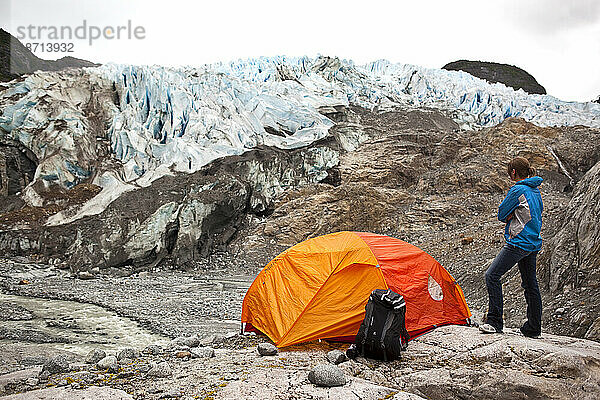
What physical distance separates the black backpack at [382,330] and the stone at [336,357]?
0.29ft

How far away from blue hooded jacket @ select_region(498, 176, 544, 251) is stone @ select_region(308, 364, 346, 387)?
264 centimetres

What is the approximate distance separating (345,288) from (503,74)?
72.5m

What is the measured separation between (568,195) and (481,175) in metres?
5.16

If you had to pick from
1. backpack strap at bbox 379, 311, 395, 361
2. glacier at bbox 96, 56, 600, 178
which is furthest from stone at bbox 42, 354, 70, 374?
glacier at bbox 96, 56, 600, 178

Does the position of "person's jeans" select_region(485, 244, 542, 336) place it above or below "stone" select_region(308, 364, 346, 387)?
above

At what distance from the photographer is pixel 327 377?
373 cm

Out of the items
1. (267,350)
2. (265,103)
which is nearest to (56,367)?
(267,350)

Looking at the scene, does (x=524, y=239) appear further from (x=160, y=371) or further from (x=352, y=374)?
(x=160, y=371)

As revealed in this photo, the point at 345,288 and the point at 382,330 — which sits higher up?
the point at 345,288

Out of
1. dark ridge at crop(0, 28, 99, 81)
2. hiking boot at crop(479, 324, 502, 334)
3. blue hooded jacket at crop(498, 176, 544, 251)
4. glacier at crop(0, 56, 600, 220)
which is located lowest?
hiking boot at crop(479, 324, 502, 334)

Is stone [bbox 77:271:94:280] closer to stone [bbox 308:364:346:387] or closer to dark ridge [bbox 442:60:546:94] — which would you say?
stone [bbox 308:364:346:387]

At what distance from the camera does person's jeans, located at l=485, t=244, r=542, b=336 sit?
462cm

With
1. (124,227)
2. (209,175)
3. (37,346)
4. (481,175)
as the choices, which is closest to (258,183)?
(209,175)

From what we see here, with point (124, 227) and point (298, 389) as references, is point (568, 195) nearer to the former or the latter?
point (298, 389)
